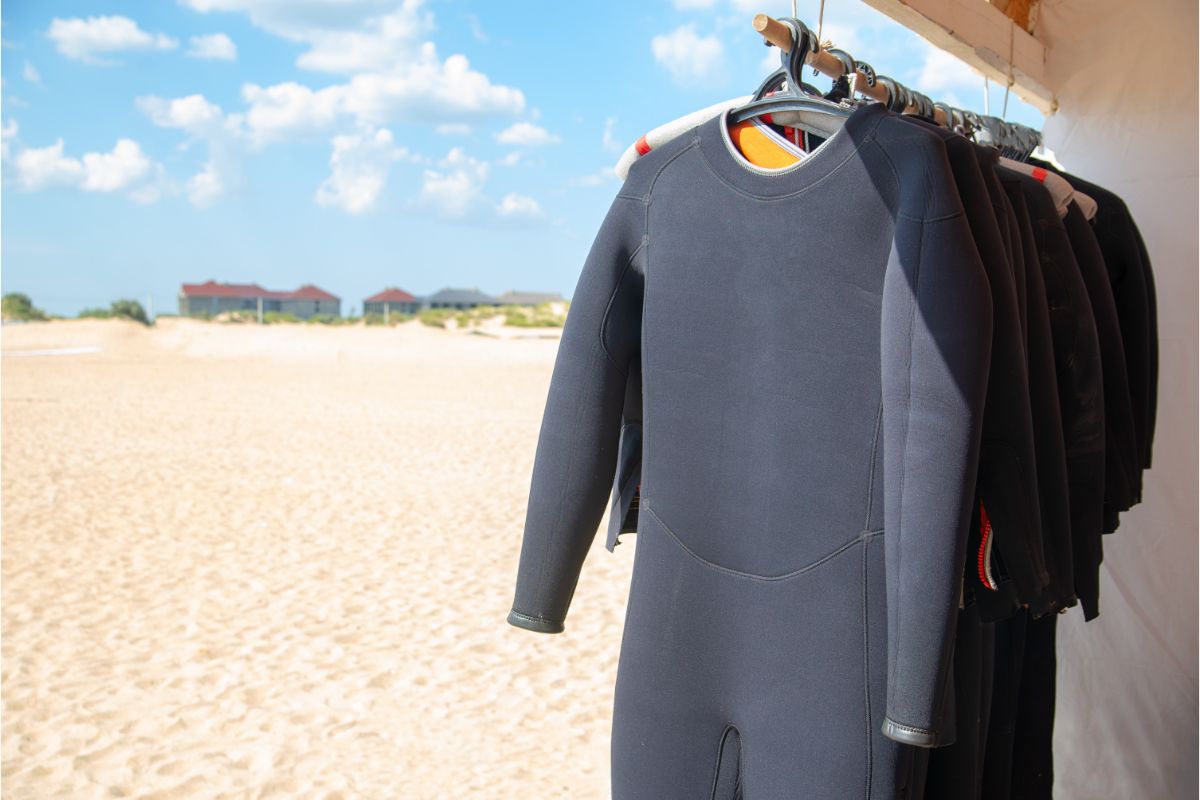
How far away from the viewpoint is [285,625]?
5.81m

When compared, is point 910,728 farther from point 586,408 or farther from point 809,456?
point 586,408

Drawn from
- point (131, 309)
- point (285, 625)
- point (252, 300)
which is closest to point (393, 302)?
point (252, 300)

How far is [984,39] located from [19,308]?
2351 inches

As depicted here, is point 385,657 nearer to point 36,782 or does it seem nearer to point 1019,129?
point 36,782

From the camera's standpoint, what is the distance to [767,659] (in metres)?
1.61

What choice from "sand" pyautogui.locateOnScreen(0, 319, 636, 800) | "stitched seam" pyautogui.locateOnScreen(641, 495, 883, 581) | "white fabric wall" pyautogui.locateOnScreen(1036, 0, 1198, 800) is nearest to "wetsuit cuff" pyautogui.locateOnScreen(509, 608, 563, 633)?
"stitched seam" pyautogui.locateOnScreen(641, 495, 883, 581)

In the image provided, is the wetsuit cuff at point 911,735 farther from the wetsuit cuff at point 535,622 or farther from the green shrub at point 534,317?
the green shrub at point 534,317

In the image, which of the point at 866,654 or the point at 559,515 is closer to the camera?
the point at 866,654

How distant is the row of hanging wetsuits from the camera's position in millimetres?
1471

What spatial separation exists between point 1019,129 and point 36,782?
160 inches

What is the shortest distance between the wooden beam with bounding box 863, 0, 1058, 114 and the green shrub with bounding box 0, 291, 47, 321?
57798 millimetres

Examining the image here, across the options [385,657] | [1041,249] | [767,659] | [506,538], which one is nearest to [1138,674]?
[1041,249]

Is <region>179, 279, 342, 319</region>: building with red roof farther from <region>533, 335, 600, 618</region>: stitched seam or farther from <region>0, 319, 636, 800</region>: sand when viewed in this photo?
<region>533, 335, 600, 618</region>: stitched seam

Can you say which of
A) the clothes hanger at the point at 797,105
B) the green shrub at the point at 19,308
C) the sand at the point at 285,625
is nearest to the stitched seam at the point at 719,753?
the clothes hanger at the point at 797,105
